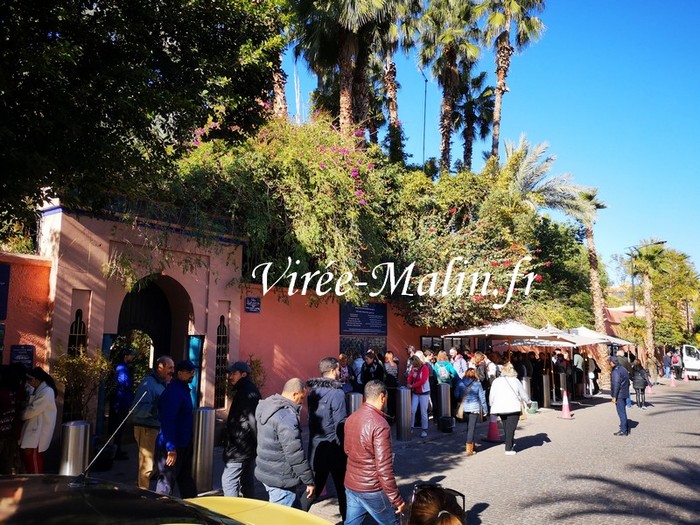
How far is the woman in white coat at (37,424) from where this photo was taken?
636 centimetres

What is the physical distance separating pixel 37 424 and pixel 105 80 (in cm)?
409

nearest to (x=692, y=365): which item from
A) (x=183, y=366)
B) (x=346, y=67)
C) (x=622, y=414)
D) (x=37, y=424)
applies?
(x=622, y=414)

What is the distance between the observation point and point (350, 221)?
1227 centimetres

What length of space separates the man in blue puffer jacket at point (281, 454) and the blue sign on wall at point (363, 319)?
31.3ft

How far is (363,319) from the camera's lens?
15133mm

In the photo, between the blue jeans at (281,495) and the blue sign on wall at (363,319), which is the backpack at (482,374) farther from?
the blue jeans at (281,495)

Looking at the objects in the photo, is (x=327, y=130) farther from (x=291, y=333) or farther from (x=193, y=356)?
(x=193, y=356)

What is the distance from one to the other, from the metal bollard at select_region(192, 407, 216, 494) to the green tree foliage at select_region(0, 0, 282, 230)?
10.3 ft

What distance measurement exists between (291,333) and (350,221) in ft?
9.88

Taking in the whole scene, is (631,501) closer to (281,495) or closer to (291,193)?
(281,495)

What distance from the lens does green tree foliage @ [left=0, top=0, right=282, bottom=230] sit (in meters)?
5.44

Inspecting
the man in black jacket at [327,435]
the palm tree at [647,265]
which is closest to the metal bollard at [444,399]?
the man in black jacket at [327,435]

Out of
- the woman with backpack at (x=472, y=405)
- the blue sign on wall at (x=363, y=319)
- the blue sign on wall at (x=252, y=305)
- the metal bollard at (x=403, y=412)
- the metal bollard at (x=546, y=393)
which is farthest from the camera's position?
the metal bollard at (x=546, y=393)


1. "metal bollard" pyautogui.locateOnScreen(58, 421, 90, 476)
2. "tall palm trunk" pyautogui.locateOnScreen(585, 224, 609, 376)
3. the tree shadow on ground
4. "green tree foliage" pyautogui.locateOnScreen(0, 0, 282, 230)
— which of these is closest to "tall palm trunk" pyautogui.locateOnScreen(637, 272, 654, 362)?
"tall palm trunk" pyautogui.locateOnScreen(585, 224, 609, 376)
